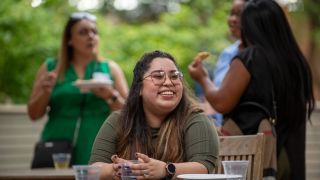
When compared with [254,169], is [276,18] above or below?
above

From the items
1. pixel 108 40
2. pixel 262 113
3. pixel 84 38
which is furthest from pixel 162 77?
pixel 108 40

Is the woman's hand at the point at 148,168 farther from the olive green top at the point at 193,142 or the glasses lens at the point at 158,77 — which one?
the glasses lens at the point at 158,77

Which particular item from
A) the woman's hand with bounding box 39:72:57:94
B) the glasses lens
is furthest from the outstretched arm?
the woman's hand with bounding box 39:72:57:94

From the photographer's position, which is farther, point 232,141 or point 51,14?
point 51,14

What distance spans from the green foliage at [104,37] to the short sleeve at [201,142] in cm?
538

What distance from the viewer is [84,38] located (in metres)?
5.45

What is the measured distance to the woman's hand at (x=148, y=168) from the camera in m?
2.91

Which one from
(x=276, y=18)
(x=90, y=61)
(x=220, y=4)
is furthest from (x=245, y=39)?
(x=220, y=4)

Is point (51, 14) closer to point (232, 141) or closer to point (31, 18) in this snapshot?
point (31, 18)

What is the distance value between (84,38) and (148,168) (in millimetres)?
2629

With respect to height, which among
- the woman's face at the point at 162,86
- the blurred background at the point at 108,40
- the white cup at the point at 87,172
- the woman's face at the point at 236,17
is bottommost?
the blurred background at the point at 108,40

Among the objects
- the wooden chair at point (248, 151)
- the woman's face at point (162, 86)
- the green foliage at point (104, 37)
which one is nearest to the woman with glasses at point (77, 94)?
the wooden chair at point (248, 151)

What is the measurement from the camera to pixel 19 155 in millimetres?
8656

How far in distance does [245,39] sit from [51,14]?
6.07m
